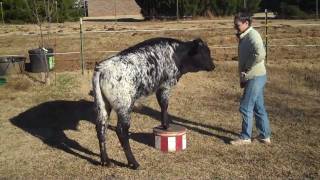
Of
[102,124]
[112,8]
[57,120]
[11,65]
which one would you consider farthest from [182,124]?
[112,8]

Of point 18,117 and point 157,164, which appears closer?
point 157,164

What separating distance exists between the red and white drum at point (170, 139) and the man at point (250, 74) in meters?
0.78

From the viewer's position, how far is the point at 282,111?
9406mm

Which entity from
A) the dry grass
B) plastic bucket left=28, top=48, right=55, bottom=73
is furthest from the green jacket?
plastic bucket left=28, top=48, right=55, bottom=73

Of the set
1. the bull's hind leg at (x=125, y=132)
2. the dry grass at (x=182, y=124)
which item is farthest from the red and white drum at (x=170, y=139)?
the bull's hind leg at (x=125, y=132)

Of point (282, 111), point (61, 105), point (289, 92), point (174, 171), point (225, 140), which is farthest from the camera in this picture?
point (289, 92)

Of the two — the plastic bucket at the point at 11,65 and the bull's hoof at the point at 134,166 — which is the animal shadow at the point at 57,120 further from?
the plastic bucket at the point at 11,65

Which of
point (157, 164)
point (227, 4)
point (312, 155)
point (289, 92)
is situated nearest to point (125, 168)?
point (157, 164)

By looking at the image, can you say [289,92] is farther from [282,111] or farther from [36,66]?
[36,66]

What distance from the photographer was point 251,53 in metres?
7.06

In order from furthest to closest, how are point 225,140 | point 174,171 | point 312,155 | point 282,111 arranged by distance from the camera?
point 282,111 < point 225,140 < point 312,155 < point 174,171

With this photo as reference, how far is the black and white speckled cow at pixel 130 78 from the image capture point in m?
6.50

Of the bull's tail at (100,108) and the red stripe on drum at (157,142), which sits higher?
the bull's tail at (100,108)

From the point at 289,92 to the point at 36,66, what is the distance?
629 cm
